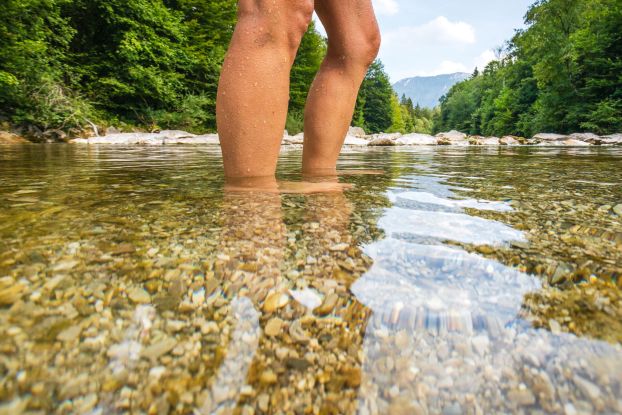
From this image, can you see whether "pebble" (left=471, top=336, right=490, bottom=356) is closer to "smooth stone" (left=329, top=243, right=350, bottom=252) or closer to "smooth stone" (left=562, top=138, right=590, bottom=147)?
"smooth stone" (left=329, top=243, right=350, bottom=252)

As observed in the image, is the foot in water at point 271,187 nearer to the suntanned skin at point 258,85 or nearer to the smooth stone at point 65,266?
the suntanned skin at point 258,85

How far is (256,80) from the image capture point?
159cm

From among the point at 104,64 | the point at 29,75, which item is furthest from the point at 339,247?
the point at 104,64

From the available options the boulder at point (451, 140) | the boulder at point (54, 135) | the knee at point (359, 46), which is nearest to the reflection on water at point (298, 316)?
the knee at point (359, 46)

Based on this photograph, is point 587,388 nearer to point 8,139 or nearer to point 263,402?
point 263,402

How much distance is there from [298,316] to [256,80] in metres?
1.29

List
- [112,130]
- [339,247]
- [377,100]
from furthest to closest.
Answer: [377,100], [112,130], [339,247]

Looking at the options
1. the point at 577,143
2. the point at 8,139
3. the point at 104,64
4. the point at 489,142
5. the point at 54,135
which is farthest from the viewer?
the point at 489,142

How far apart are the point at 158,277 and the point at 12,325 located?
207 mm

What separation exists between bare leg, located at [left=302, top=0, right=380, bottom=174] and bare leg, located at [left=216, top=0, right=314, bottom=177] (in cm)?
51

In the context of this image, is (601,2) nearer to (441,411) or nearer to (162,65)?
(162,65)

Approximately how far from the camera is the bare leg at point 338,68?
210 centimetres

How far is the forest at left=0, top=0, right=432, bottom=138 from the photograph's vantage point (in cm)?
1038

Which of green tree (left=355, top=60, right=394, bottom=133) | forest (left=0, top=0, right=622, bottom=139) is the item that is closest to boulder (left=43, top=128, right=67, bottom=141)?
forest (left=0, top=0, right=622, bottom=139)
